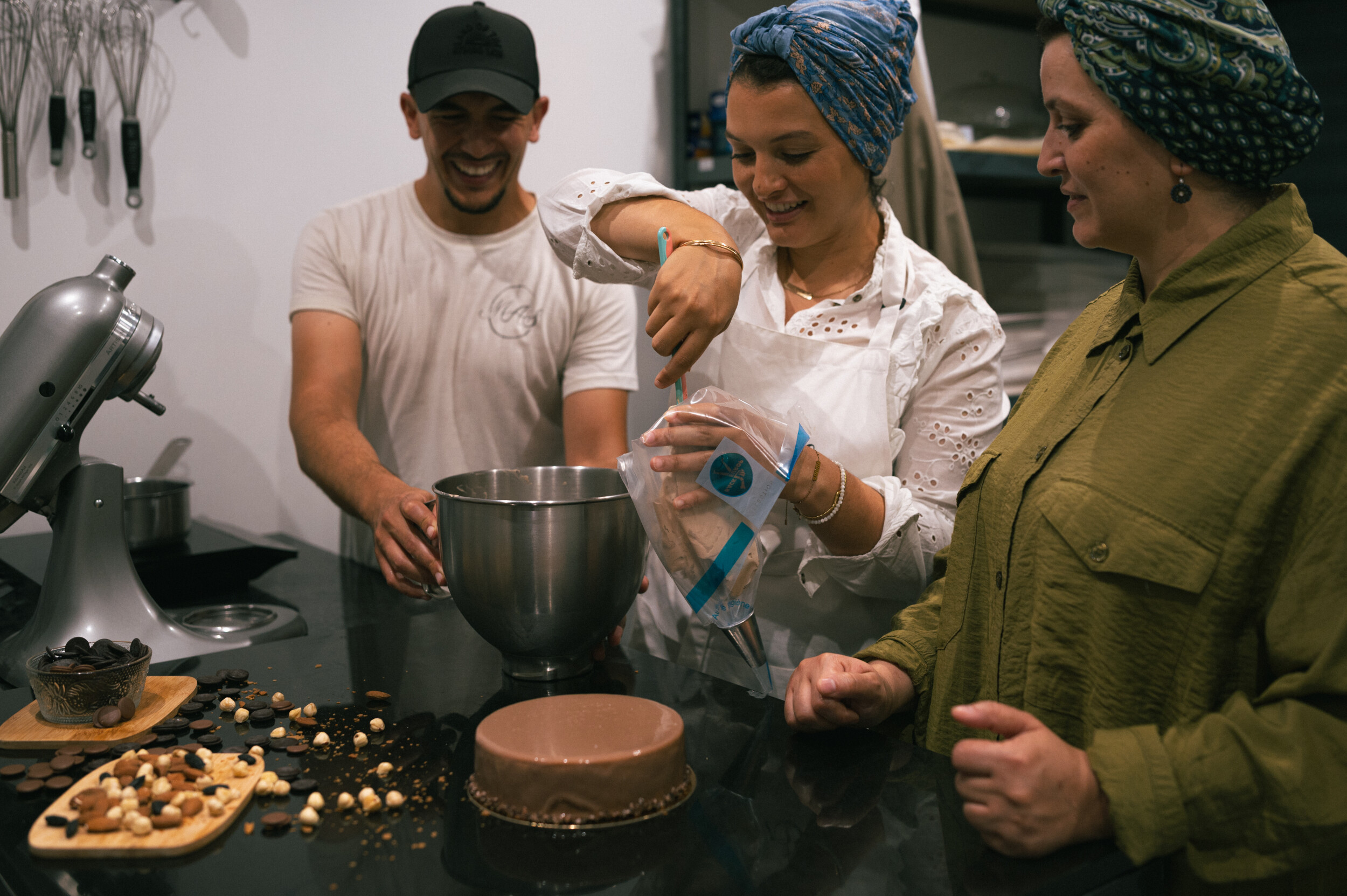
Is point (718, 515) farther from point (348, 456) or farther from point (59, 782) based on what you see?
point (348, 456)

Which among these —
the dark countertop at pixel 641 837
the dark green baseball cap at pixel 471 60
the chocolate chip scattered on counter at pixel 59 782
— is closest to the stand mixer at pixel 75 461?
the dark countertop at pixel 641 837

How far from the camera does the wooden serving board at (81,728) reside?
899 mm

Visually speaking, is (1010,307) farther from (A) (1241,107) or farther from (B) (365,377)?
(A) (1241,107)

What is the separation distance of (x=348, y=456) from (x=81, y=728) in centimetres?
80

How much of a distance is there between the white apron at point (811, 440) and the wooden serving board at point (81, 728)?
1.96ft

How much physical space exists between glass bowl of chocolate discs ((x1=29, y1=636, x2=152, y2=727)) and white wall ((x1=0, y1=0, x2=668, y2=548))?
143 centimetres

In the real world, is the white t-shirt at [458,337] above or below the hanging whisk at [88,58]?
below

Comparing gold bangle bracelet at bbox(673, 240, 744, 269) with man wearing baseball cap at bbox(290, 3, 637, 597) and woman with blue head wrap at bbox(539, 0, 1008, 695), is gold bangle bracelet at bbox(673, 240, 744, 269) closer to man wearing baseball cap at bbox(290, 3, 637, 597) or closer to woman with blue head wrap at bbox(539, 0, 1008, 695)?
woman with blue head wrap at bbox(539, 0, 1008, 695)

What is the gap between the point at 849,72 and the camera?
4.20 ft

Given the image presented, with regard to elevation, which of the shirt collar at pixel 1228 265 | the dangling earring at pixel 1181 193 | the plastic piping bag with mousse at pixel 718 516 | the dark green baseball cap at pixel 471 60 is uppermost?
Result: the dark green baseball cap at pixel 471 60

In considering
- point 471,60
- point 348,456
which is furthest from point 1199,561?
point 471,60

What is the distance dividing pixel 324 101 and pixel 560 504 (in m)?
1.77

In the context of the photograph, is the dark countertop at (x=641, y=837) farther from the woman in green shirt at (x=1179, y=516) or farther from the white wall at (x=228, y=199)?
the white wall at (x=228, y=199)

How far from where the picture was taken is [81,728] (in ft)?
3.02
